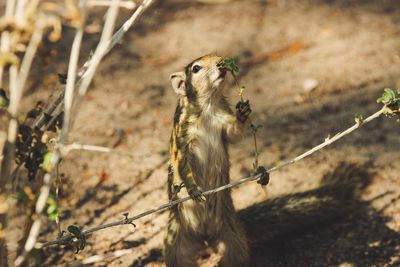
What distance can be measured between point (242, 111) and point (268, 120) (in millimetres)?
1921

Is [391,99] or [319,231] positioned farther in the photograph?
[319,231]

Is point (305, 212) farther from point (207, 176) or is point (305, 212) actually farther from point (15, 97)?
point (15, 97)

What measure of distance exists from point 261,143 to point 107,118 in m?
1.52

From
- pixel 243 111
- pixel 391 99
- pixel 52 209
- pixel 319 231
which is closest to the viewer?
pixel 52 209

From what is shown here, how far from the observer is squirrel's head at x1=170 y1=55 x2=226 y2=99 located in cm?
367

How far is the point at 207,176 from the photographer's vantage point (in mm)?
3729

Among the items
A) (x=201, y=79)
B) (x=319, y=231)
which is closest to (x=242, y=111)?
(x=201, y=79)

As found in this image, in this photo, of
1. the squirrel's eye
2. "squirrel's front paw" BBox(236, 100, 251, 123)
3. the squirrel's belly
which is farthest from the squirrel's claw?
the squirrel's eye

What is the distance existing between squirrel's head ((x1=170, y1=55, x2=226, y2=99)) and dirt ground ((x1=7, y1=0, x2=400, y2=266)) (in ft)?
2.06

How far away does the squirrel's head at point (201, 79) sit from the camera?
3.67 meters

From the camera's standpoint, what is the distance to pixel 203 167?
3.73m

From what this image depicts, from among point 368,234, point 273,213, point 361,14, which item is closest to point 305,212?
point 273,213

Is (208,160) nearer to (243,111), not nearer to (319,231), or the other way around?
(243,111)

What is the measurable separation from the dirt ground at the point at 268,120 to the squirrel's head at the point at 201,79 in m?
0.63
